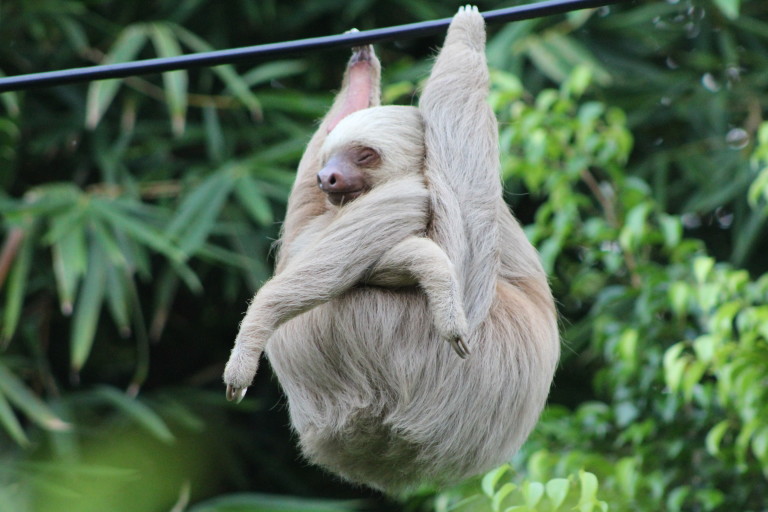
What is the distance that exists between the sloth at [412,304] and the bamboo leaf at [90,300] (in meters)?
3.17

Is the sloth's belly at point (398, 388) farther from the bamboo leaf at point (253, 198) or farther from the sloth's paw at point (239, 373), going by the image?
the bamboo leaf at point (253, 198)

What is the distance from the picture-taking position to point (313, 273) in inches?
120

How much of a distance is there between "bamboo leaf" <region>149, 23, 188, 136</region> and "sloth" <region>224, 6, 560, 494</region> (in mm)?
3154

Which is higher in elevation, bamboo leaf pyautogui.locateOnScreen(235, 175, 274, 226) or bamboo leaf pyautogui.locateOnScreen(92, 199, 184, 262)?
bamboo leaf pyautogui.locateOnScreen(235, 175, 274, 226)

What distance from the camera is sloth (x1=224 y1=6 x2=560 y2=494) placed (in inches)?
122

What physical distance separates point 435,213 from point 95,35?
5.16 meters

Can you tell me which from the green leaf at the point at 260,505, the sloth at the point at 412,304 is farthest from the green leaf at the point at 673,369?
the green leaf at the point at 260,505

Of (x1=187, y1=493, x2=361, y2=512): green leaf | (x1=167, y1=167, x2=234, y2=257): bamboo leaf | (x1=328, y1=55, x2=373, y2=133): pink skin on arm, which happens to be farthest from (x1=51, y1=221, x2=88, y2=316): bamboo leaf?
(x1=328, y1=55, x2=373, y2=133): pink skin on arm

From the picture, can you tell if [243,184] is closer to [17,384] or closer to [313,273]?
[17,384]

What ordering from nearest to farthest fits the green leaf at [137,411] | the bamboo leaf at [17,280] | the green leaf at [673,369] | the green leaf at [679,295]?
1. the green leaf at [673,369]
2. the green leaf at [679,295]
3. the bamboo leaf at [17,280]
4. the green leaf at [137,411]

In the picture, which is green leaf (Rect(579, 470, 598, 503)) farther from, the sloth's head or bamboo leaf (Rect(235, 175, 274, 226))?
bamboo leaf (Rect(235, 175, 274, 226))

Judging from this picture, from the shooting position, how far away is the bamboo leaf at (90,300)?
21.0 ft

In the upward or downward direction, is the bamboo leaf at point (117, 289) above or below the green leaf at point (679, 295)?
below

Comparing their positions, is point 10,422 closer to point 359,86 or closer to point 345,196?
point 359,86
